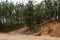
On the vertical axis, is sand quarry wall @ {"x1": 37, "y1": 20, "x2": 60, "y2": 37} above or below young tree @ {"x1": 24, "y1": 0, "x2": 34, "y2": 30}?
below

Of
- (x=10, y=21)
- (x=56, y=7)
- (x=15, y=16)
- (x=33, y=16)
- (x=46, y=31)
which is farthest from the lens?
(x=15, y=16)

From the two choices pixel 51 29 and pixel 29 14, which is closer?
pixel 51 29

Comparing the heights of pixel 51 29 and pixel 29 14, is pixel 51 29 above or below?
below

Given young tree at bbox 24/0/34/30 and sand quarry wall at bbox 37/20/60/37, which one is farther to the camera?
young tree at bbox 24/0/34/30

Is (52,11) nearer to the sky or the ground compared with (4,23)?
nearer to the sky

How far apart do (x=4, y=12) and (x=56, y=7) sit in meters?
13.2

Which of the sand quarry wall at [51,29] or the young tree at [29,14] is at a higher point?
the young tree at [29,14]

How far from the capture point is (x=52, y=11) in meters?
38.9

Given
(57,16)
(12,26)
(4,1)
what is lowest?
(12,26)

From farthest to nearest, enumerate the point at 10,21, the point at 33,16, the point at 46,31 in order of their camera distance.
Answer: the point at 10,21
the point at 33,16
the point at 46,31

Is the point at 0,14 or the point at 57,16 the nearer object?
the point at 57,16

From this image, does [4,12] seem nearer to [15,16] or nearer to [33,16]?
[15,16]

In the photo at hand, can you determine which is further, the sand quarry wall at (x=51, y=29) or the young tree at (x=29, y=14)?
the young tree at (x=29, y=14)

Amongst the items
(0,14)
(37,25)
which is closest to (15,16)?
(0,14)
